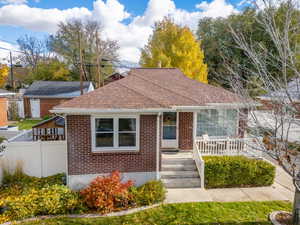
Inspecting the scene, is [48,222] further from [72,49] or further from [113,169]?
[72,49]

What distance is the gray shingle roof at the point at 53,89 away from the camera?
78.0ft

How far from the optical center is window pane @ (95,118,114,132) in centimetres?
738

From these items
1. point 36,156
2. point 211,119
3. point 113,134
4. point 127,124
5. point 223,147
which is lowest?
point 36,156

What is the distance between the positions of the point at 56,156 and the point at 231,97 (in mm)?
8794

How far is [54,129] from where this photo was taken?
1097cm

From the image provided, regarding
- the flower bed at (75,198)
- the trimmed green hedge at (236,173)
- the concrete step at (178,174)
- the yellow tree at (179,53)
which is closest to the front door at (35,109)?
the yellow tree at (179,53)

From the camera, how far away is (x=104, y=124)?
24.4 feet

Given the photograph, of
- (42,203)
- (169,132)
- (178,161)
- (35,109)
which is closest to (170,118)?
(169,132)

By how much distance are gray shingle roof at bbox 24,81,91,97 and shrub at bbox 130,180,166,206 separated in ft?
63.7

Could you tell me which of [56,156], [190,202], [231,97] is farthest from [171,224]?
[231,97]

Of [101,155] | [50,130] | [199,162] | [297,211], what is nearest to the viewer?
[297,211]

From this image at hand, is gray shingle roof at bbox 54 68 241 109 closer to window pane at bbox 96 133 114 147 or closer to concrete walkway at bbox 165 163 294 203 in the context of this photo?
window pane at bbox 96 133 114 147

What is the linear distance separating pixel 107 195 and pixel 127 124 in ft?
8.40

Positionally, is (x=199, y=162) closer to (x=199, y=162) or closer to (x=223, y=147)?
(x=199, y=162)
